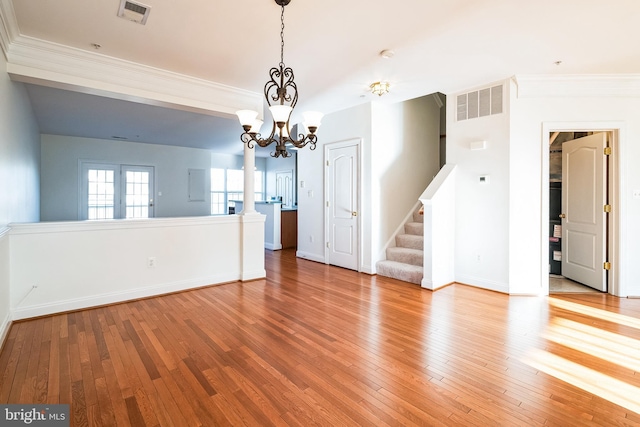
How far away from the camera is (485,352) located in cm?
251

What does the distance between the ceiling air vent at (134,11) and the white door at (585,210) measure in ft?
17.8

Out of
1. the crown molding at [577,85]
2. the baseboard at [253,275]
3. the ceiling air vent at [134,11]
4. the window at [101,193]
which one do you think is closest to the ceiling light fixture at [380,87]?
the crown molding at [577,85]

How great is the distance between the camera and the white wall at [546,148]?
155 inches

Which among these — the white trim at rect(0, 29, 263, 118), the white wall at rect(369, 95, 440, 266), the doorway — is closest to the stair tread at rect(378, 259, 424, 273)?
the white wall at rect(369, 95, 440, 266)

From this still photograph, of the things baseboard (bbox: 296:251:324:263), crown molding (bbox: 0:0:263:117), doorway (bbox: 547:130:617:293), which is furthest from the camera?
baseboard (bbox: 296:251:324:263)

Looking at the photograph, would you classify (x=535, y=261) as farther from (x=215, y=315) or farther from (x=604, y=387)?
(x=215, y=315)

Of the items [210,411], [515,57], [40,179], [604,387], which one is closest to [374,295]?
[604,387]

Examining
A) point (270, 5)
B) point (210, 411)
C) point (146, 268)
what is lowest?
point (210, 411)

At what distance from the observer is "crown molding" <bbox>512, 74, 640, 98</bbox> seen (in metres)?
3.87

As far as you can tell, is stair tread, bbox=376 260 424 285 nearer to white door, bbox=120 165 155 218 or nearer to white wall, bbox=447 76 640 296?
white wall, bbox=447 76 640 296

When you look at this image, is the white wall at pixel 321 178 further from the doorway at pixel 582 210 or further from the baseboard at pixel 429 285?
the doorway at pixel 582 210

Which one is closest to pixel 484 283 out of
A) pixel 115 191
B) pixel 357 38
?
pixel 357 38

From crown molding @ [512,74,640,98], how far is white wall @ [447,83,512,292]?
0.84 feet

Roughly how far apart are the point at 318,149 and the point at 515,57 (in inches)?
135
